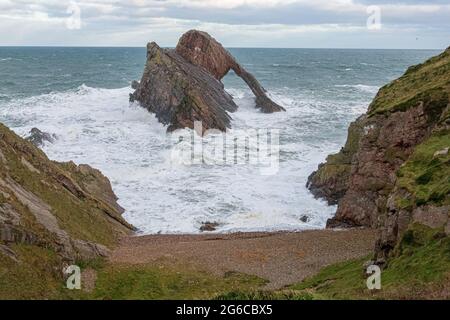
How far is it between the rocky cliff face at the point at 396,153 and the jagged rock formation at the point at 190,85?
1056 inches

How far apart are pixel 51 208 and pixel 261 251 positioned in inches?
458

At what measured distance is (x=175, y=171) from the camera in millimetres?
46250

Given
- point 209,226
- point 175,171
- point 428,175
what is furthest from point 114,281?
point 175,171

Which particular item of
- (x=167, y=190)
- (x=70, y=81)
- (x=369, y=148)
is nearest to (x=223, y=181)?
(x=167, y=190)

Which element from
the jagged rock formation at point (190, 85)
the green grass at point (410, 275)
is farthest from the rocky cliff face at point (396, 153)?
the jagged rock formation at point (190, 85)

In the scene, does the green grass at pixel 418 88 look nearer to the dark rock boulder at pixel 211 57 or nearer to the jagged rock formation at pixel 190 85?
the jagged rock formation at pixel 190 85

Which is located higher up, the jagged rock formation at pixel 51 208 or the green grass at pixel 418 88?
the green grass at pixel 418 88

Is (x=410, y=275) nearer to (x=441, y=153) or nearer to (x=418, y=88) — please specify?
(x=441, y=153)

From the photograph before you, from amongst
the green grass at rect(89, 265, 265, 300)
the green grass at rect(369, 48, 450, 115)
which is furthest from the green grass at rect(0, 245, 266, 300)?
the green grass at rect(369, 48, 450, 115)

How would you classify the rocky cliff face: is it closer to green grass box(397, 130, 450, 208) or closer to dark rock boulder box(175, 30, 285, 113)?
green grass box(397, 130, 450, 208)

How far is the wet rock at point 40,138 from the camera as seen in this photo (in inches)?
2015

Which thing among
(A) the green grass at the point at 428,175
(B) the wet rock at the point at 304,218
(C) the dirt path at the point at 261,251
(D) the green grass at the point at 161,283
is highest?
(A) the green grass at the point at 428,175

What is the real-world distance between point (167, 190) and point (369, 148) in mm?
16565
